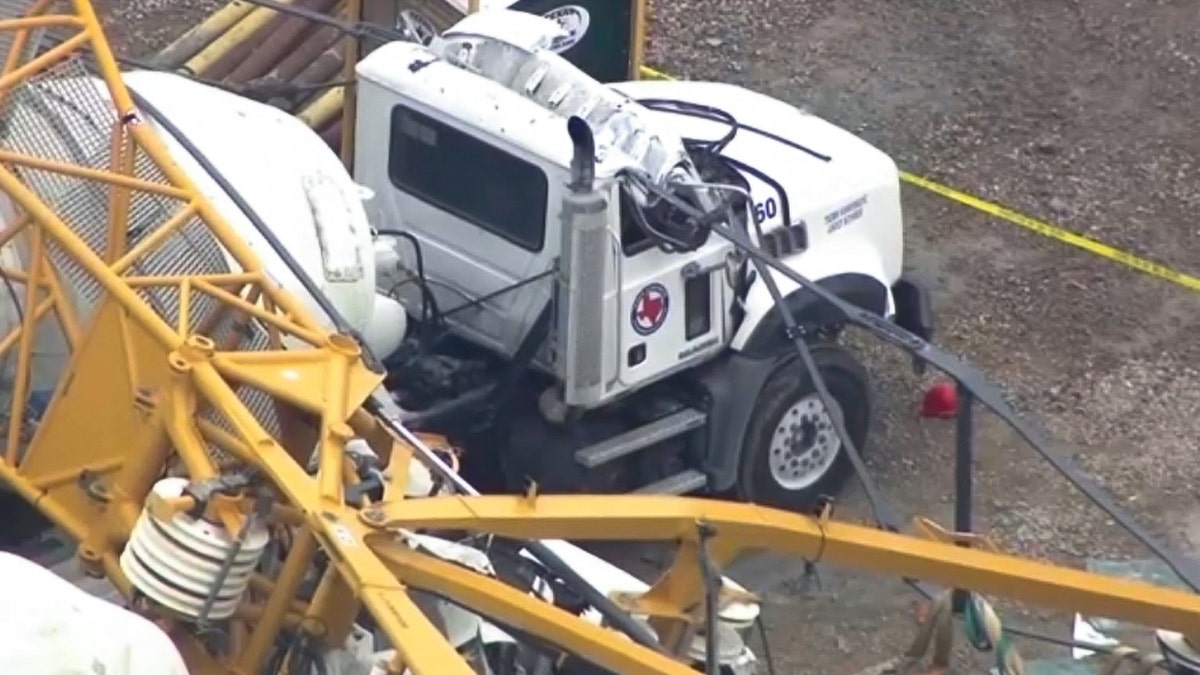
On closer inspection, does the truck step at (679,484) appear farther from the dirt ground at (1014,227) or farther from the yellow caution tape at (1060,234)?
the yellow caution tape at (1060,234)

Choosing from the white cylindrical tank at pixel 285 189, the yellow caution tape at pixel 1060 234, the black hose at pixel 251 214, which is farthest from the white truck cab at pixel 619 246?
the yellow caution tape at pixel 1060 234

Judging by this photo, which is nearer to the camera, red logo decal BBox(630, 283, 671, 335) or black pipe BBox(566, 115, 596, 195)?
black pipe BBox(566, 115, 596, 195)

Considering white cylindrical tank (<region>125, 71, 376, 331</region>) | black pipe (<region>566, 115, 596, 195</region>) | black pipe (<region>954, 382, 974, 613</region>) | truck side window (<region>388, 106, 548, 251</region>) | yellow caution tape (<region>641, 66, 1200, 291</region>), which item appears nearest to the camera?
white cylindrical tank (<region>125, 71, 376, 331</region>)

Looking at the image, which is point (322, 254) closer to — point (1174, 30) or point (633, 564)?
Result: point (633, 564)

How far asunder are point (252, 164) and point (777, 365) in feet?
11.1

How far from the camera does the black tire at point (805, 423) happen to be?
44.2ft

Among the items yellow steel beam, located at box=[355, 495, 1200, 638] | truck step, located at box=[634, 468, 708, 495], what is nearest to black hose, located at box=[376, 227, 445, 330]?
truck step, located at box=[634, 468, 708, 495]

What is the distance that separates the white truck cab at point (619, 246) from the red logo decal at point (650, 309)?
0.04 feet

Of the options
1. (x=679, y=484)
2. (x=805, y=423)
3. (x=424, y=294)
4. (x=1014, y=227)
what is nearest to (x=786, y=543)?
(x=679, y=484)

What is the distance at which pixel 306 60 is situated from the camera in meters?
16.3

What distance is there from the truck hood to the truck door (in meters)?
1.13

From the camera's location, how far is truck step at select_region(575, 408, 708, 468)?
13.0m

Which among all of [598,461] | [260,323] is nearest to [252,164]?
[260,323]

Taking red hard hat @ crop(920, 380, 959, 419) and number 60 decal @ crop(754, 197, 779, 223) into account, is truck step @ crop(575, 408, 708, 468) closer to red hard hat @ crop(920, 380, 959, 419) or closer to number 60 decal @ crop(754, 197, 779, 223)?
number 60 decal @ crop(754, 197, 779, 223)
